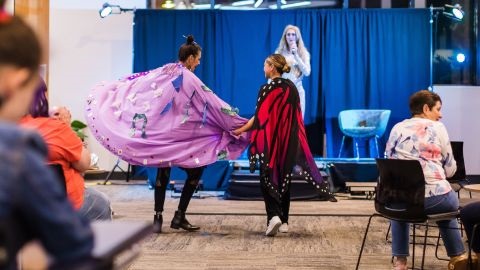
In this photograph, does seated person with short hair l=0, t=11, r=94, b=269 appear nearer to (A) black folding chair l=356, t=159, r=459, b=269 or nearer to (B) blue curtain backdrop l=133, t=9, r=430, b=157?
(A) black folding chair l=356, t=159, r=459, b=269

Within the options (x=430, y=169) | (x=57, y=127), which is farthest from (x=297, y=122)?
(x=57, y=127)

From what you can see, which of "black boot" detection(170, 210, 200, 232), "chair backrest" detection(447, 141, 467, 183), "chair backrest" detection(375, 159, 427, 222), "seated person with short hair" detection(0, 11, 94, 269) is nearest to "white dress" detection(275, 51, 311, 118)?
"chair backrest" detection(447, 141, 467, 183)

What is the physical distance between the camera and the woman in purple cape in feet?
18.4

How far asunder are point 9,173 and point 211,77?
9.01 meters

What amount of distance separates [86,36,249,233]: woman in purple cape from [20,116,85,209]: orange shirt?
239 cm

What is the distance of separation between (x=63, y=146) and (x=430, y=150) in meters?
2.14

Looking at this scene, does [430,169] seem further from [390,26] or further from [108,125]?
[390,26]

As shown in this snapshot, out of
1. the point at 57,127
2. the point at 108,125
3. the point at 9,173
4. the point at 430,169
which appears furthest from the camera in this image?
the point at 108,125

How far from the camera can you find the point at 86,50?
10656 mm

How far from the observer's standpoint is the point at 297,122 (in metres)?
5.80

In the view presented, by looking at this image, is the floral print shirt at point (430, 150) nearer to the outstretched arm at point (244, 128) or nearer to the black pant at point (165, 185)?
the outstretched arm at point (244, 128)

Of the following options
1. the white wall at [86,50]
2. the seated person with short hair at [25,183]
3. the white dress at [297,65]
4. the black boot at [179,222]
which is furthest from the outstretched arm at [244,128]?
the white wall at [86,50]

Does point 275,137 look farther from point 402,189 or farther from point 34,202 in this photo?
point 34,202

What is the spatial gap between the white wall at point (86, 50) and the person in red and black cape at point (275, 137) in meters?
5.27
